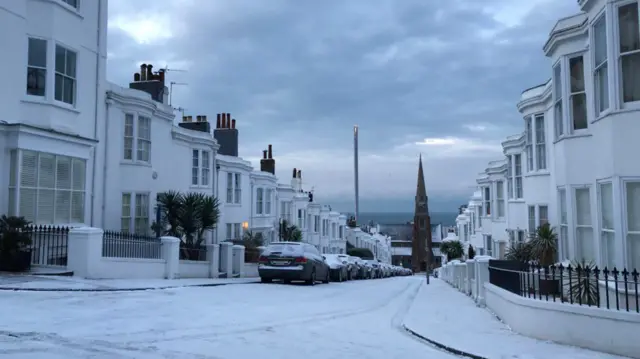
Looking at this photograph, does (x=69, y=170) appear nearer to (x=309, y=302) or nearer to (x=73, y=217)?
(x=73, y=217)

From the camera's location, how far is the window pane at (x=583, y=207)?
12.7m

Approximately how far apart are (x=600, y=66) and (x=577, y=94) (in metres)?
2.66

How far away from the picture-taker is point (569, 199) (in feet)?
43.3

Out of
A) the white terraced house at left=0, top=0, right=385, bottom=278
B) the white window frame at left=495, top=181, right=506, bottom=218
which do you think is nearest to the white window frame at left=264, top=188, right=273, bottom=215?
the white terraced house at left=0, top=0, right=385, bottom=278

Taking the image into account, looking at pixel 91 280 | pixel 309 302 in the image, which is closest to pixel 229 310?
pixel 309 302

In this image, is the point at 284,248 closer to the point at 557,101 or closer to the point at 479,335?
the point at 557,101

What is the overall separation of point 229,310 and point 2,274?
7.20 metres

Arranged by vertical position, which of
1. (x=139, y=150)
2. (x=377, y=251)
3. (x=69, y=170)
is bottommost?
→ (x=377, y=251)

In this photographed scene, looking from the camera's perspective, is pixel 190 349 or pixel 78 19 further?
pixel 78 19

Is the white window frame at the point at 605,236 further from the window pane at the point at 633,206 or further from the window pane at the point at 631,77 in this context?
the window pane at the point at 631,77

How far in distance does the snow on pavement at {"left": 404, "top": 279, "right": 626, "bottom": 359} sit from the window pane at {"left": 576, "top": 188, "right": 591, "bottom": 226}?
3172mm

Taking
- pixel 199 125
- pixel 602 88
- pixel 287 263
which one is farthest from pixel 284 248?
pixel 199 125

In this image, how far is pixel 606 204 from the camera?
10.9m

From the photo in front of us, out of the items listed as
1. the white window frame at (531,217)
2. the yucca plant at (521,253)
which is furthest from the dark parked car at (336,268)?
the white window frame at (531,217)
